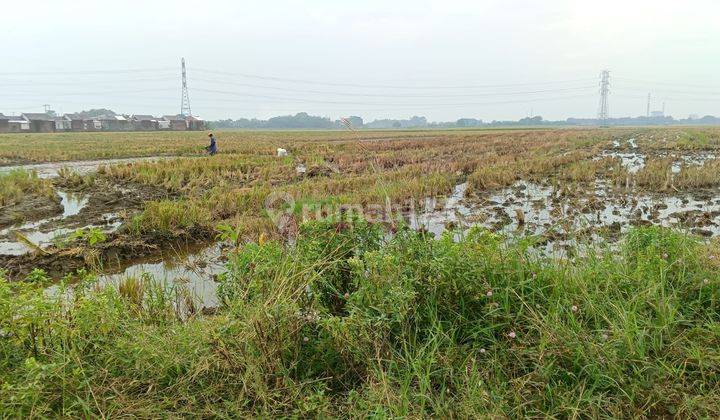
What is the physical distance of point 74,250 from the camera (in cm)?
536

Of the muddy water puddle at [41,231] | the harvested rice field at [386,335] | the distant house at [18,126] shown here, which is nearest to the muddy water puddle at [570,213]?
the harvested rice field at [386,335]

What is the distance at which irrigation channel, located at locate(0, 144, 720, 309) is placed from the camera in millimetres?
5023

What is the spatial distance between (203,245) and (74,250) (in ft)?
5.43

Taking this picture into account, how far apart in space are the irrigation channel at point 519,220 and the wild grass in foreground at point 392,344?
1214 mm

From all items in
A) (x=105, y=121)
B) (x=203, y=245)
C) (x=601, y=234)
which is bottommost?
(x=203, y=245)

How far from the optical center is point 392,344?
100 inches

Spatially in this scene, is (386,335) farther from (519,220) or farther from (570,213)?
(570,213)

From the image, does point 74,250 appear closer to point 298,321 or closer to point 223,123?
point 298,321

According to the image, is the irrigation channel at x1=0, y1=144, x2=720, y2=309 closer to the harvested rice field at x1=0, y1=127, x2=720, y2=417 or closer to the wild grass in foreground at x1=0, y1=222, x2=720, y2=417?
the harvested rice field at x1=0, y1=127, x2=720, y2=417

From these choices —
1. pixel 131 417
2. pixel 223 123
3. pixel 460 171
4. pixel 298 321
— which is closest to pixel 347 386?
pixel 298 321

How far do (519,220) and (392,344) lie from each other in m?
4.94

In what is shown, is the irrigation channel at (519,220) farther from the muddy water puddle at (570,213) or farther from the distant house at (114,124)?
the distant house at (114,124)

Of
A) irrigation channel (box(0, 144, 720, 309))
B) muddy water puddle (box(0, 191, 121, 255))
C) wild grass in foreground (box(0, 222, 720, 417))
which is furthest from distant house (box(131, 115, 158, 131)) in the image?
wild grass in foreground (box(0, 222, 720, 417))

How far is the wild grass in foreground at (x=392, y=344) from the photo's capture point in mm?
2078
